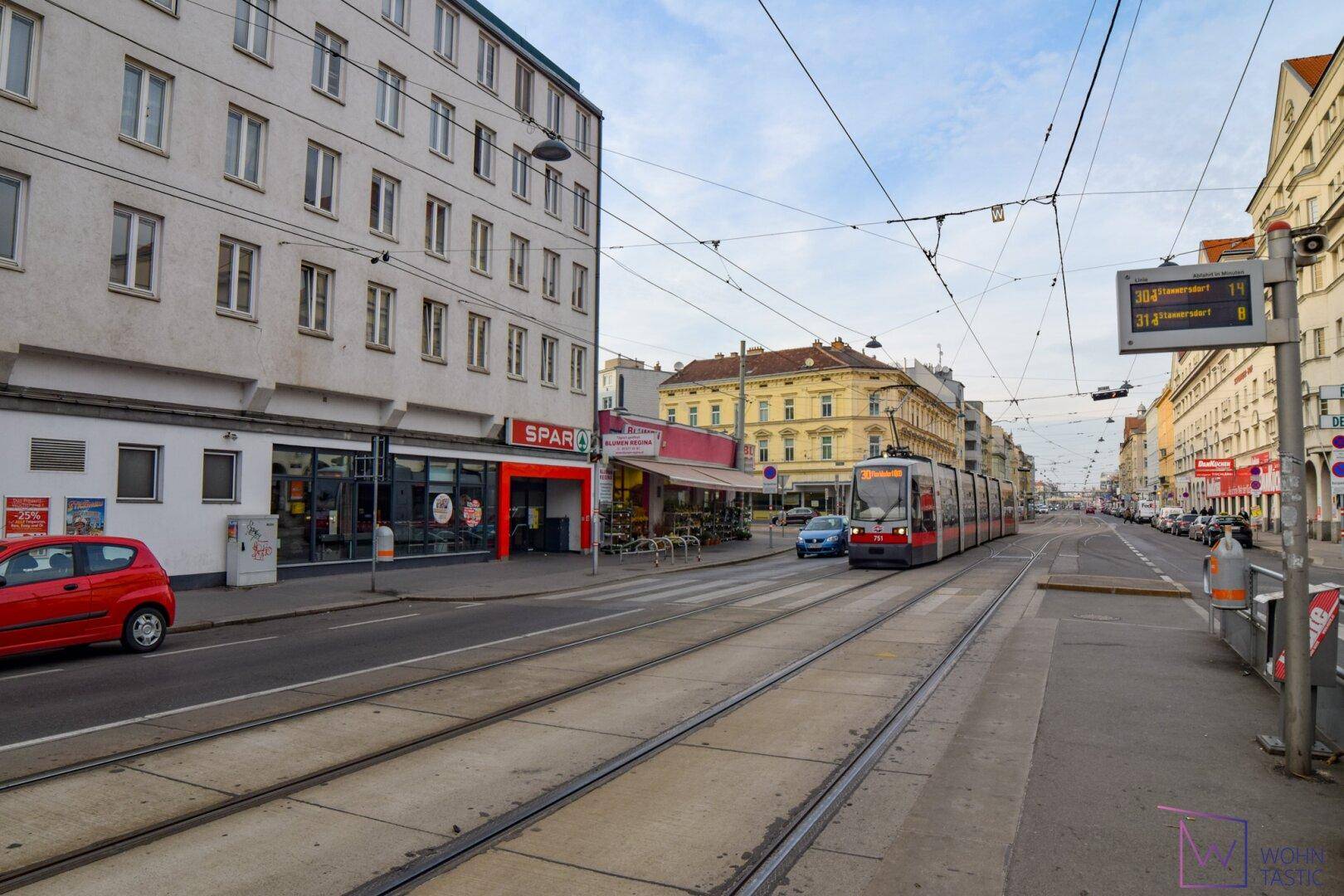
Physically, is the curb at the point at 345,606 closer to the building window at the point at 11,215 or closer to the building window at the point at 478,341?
the building window at the point at 11,215

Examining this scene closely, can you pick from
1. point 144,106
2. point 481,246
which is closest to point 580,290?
point 481,246

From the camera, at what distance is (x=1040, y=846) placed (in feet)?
14.9

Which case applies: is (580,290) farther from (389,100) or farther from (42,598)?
(42,598)

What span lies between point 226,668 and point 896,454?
19021 mm

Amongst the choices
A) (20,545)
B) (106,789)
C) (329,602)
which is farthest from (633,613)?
(106,789)

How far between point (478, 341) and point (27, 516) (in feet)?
41.6

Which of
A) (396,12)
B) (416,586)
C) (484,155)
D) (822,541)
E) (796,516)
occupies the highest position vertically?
(396,12)

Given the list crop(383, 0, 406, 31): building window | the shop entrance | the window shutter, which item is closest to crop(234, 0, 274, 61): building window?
crop(383, 0, 406, 31): building window

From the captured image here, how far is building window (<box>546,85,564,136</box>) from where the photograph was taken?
28.3 metres

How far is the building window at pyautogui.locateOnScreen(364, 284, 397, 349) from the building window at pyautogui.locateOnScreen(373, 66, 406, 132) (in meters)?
4.24

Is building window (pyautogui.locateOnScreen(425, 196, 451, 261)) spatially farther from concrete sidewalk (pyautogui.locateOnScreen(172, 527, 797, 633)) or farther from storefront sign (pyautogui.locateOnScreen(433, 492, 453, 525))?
concrete sidewalk (pyautogui.locateOnScreen(172, 527, 797, 633))

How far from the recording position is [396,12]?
22.4 meters

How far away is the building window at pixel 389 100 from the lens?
21.9 meters

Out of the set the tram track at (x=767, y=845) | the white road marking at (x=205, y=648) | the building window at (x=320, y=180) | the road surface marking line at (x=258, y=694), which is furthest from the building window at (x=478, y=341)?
the tram track at (x=767, y=845)
